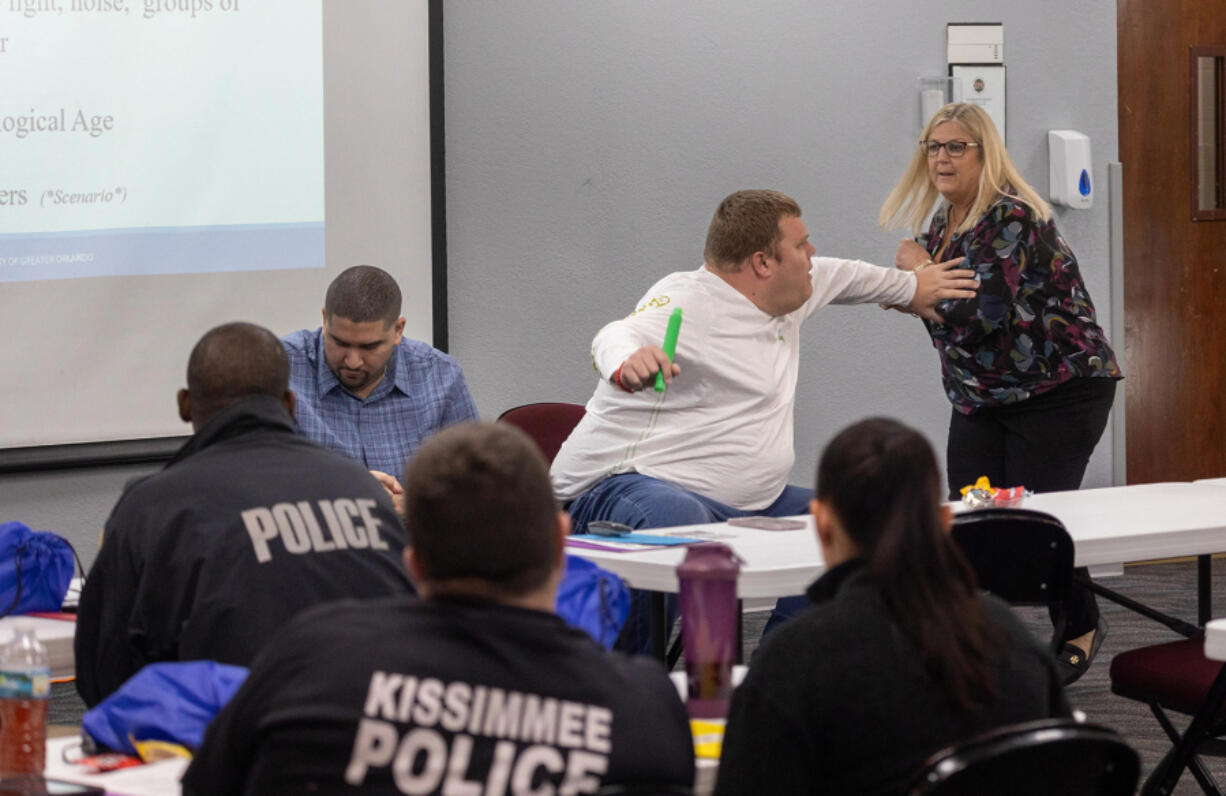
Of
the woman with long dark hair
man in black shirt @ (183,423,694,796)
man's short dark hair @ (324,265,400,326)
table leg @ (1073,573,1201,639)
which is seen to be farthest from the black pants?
man in black shirt @ (183,423,694,796)

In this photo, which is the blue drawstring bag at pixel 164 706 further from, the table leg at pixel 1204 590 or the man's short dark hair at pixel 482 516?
the table leg at pixel 1204 590

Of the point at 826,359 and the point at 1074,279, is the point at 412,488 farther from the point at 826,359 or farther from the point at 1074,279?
the point at 826,359

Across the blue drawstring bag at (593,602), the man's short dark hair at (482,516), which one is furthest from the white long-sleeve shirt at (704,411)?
the man's short dark hair at (482,516)

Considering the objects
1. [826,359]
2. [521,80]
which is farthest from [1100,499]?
[521,80]

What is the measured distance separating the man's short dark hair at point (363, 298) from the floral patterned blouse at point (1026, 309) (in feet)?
5.23

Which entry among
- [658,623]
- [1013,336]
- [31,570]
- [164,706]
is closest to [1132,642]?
[1013,336]

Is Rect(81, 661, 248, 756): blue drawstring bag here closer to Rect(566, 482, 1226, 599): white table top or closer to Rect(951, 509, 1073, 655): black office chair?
Rect(566, 482, 1226, 599): white table top

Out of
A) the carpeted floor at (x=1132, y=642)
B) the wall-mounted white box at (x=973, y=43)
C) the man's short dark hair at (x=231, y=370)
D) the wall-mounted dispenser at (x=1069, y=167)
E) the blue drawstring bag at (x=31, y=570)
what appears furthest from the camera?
the wall-mounted dispenser at (x=1069, y=167)

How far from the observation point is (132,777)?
5.59 feet

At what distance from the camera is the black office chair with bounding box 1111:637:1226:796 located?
2762mm

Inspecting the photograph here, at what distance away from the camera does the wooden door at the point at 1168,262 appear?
20.2ft

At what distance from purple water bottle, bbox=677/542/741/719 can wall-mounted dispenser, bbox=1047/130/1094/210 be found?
14.0 ft

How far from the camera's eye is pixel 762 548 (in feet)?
9.40

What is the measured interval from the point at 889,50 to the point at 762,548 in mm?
3250
